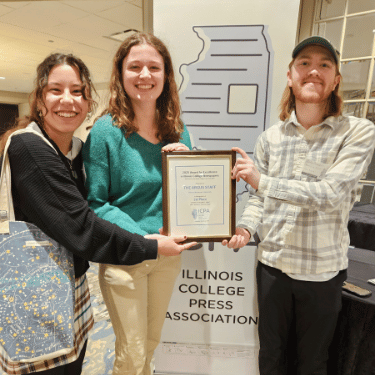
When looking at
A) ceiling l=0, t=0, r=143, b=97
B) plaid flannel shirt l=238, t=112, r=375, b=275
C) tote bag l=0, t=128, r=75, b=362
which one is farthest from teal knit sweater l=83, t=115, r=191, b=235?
ceiling l=0, t=0, r=143, b=97

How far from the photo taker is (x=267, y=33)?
1525mm

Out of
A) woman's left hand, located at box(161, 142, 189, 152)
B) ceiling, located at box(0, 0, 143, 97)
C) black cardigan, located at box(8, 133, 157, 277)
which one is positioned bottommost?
black cardigan, located at box(8, 133, 157, 277)

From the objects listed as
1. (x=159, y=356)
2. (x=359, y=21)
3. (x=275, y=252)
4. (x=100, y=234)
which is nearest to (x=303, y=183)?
(x=275, y=252)

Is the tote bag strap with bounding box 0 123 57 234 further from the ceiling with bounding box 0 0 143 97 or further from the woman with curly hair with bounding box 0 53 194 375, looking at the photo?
the ceiling with bounding box 0 0 143 97

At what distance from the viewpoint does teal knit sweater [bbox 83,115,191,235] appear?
1132mm

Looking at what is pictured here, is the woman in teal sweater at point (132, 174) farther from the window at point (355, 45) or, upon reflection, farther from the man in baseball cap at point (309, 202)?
the window at point (355, 45)

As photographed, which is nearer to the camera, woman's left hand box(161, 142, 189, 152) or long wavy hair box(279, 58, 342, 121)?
woman's left hand box(161, 142, 189, 152)

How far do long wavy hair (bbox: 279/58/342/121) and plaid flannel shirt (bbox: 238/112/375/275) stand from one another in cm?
5

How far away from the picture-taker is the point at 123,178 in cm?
116

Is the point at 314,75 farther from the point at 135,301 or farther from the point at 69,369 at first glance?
the point at 69,369

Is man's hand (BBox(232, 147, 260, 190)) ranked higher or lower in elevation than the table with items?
higher

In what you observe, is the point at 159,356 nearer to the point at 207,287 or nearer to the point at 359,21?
the point at 207,287

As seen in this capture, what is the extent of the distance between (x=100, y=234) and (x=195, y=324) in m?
1.06

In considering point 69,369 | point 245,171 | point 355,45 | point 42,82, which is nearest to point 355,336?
point 245,171
